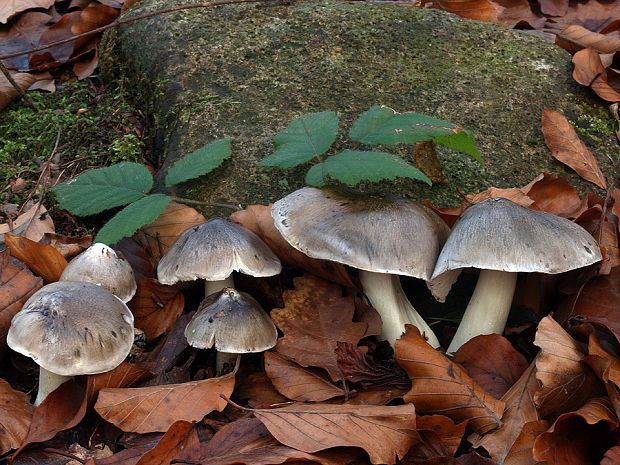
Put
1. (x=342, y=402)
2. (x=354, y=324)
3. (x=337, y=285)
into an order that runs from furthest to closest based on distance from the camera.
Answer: (x=337, y=285) < (x=354, y=324) < (x=342, y=402)

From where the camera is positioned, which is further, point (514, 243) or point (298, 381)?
point (298, 381)

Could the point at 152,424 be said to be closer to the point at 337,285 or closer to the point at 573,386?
the point at 337,285

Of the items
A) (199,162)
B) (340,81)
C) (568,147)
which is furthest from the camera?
(340,81)

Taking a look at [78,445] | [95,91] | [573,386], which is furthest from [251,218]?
[95,91]

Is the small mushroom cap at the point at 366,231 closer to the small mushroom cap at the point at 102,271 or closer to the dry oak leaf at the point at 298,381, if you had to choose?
the dry oak leaf at the point at 298,381

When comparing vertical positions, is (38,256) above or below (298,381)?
above

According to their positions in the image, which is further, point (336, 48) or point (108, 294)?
point (336, 48)

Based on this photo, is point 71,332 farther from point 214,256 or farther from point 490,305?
point 490,305

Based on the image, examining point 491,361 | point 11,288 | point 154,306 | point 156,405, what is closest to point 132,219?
point 154,306
